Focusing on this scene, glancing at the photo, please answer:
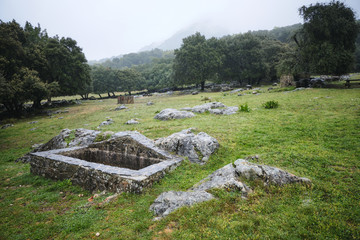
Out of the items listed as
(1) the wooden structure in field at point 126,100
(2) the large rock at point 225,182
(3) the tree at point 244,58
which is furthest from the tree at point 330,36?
(1) the wooden structure in field at point 126,100

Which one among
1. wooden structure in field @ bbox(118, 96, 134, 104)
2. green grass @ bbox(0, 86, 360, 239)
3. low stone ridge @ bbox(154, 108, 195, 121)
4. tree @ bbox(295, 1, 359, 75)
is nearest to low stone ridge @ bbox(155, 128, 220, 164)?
green grass @ bbox(0, 86, 360, 239)

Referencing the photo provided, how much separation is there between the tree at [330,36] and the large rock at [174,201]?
32.2 meters

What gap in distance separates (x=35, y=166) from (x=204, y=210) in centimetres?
992

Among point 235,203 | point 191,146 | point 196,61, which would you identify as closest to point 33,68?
point 196,61

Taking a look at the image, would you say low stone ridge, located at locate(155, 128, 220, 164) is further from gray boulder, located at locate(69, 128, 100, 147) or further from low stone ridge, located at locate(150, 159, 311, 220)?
gray boulder, located at locate(69, 128, 100, 147)

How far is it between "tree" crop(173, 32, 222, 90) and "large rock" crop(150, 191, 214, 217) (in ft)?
157

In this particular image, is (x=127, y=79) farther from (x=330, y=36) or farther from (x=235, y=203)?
(x=235, y=203)

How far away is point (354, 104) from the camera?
1412 cm

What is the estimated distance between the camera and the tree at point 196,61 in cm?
5084

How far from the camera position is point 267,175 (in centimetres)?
568

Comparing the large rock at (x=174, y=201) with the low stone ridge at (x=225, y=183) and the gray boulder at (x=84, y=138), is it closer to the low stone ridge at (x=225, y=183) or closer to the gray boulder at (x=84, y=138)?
the low stone ridge at (x=225, y=183)

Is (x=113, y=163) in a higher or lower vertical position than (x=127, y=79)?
lower

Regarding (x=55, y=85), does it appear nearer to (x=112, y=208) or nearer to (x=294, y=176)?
(x=112, y=208)

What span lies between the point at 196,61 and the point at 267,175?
48531 millimetres
